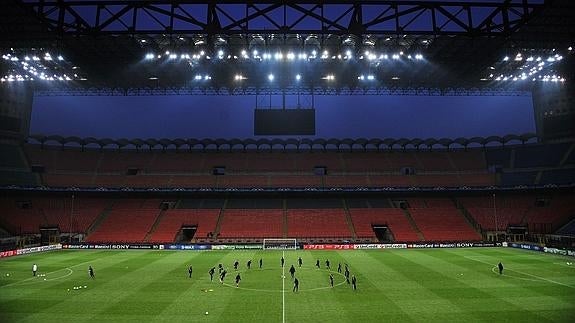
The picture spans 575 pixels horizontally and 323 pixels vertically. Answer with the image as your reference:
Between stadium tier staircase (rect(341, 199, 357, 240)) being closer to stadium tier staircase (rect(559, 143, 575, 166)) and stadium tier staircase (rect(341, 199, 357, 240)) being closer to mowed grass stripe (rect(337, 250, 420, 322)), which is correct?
mowed grass stripe (rect(337, 250, 420, 322))

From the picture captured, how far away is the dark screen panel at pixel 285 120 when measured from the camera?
31.6 m

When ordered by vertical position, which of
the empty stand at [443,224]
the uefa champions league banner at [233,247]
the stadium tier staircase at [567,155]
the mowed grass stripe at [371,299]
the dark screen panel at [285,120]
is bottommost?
the mowed grass stripe at [371,299]

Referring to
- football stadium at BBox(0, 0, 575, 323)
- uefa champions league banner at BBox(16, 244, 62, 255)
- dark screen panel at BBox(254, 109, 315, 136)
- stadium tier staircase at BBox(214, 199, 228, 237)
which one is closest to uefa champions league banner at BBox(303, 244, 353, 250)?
football stadium at BBox(0, 0, 575, 323)

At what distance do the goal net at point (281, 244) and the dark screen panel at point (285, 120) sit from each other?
2503 cm

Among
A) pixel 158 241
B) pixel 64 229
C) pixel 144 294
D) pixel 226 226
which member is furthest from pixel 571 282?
pixel 64 229

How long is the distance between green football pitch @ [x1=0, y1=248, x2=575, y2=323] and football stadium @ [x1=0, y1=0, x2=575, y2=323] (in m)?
0.21

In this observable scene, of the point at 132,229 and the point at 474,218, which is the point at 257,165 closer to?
the point at 132,229

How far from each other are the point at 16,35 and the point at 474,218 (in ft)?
202

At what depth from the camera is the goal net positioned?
175ft

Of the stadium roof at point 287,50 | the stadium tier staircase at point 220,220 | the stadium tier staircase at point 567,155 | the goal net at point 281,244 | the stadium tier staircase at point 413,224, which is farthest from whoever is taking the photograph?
the stadium tier staircase at point 567,155

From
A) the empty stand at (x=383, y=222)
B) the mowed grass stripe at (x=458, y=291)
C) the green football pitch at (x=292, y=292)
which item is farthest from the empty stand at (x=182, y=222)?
the mowed grass stripe at (x=458, y=291)

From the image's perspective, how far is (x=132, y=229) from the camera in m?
59.0

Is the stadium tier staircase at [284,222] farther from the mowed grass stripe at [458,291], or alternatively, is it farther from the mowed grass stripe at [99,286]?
the mowed grass stripe at [458,291]

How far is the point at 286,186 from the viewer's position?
69188 millimetres
